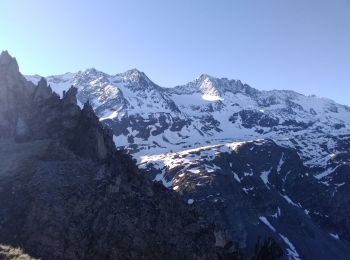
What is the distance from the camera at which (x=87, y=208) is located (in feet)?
324

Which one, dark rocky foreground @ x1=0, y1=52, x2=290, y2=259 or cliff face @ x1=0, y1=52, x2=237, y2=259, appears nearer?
dark rocky foreground @ x1=0, y1=52, x2=290, y2=259

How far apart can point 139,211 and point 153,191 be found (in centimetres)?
2001

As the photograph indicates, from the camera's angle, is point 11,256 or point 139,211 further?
point 139,211

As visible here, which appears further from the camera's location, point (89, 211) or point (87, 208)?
point (87, 208)

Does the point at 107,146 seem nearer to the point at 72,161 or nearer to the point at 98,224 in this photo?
the point at 72,161

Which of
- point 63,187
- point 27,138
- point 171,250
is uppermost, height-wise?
point 27,138

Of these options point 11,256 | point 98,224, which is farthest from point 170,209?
point 11,256

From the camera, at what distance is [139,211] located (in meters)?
101

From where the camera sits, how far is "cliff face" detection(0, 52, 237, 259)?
91.1 meters

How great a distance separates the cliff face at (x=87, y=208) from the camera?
9106 cm

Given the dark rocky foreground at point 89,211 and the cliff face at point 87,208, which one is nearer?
the dark rocky foreground at point 89,211

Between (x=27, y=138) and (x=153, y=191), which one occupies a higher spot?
(x=27, y=138)

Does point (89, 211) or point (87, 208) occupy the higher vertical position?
point (87, 208)

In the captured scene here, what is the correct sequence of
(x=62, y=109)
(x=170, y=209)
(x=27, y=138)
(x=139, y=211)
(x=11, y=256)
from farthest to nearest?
(x=62, y=109) → (x=27, y=138) → (x=170, y=209) → (x=139, y=211) → (x=11, y=256)
